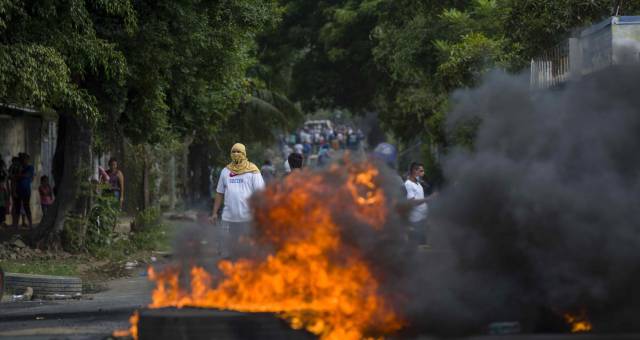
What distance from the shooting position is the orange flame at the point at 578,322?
816cm

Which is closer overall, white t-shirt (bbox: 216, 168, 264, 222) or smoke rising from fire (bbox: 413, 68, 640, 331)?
smoke rising from fire (bbox: 413, 68, 640, 331)

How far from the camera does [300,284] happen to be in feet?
27.1

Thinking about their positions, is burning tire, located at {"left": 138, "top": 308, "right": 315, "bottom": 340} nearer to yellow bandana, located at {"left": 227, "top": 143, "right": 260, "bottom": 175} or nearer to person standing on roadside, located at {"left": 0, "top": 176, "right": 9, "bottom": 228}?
yellow bandana, located at {"left": 227, "top": 143, "right": 260, "bottom": 175}

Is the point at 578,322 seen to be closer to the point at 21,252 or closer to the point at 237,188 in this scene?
the point at 237,188

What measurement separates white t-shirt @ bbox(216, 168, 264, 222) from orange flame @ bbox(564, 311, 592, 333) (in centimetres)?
482

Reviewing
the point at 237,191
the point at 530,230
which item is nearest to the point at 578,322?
the point at 530,230

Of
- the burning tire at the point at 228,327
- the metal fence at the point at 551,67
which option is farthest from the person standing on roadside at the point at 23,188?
the burning tire at the point at 228,327

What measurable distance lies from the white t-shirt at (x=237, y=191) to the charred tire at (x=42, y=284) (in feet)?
8.72

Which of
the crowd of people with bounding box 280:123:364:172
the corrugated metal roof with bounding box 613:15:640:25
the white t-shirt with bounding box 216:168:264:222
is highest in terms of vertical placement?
the crowd of people with bounding box 280:123:364:172

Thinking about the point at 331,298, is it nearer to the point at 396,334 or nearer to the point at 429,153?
the point at 396,334

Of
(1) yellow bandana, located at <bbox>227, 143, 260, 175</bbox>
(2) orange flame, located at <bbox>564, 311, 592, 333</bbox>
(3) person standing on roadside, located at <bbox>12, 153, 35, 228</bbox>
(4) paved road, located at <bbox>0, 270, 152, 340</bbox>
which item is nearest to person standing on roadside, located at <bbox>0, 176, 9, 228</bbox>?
(3) person standing on roadside, located at <bbox>12, 153, 35, 228</bbox>

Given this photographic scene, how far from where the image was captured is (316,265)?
26.8ft

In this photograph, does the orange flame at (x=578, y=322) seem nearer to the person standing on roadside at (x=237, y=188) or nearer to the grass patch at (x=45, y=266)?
the person standing on roadside at (x=237, y=188)

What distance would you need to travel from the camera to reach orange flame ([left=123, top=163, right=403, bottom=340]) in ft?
26.6
